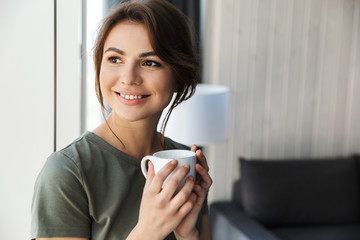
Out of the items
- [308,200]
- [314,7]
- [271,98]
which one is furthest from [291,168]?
[314,7]

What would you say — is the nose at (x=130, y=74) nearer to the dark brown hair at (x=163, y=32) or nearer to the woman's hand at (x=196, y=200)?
the dark brown hair at (x=163, y=32)

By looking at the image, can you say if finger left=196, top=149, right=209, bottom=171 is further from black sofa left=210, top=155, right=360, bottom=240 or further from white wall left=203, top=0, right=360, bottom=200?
white wall left=203, top=0, right=360, bottom=200

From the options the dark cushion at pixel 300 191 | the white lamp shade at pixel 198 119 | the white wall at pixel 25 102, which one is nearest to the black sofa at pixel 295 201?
the dark cushion at pixel 300 191

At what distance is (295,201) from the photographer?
2447 millimetres

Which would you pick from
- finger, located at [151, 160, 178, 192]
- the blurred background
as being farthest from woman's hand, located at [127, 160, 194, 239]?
the blurred background

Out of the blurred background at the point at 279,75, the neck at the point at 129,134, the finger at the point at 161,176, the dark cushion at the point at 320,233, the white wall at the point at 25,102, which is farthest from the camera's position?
the blurred background at the point at 279,75

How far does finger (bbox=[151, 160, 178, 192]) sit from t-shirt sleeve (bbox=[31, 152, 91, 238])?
0.14m

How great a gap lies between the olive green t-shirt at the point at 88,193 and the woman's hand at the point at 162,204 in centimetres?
7

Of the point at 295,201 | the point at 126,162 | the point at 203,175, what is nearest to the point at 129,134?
the point at 126,162

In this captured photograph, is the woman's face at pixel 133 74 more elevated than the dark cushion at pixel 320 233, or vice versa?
the woman's face at pixel 133 74

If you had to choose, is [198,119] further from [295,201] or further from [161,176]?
[161,176]

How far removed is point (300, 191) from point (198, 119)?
2.68ft

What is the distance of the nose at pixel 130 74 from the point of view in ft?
2.69

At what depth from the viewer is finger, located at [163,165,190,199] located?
75 cm
